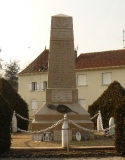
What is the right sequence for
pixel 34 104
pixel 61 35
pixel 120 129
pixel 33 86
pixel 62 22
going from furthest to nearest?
pixel 33 86 → pixel 34 104 → pixel 62 22 → pixel 61 35 → pixel 120 129

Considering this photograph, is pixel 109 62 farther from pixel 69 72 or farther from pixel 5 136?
pixel 5 136

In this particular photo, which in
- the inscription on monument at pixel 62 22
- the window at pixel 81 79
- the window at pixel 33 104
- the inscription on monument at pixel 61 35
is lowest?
the window at pixel 33 104

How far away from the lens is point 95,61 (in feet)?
121

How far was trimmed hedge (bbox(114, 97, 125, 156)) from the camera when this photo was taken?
877cm

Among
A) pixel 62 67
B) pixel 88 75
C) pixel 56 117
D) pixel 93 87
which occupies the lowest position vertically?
pixel 56 117


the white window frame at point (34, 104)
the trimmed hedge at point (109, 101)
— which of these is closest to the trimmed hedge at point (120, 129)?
the trimmed hedge at point (109, 101)

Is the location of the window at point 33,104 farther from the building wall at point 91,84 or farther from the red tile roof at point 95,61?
the red tile roof at point 95,61

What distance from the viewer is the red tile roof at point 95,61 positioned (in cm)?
3526

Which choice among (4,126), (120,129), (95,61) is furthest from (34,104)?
(120,129)

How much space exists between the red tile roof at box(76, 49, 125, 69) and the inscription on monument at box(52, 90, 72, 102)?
2178 centimetres

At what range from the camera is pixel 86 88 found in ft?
119

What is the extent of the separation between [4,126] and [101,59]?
1123 inches

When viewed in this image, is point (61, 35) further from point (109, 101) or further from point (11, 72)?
point (11, 72)

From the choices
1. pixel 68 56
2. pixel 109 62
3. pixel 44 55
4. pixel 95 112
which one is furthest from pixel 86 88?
pixel 68 56
